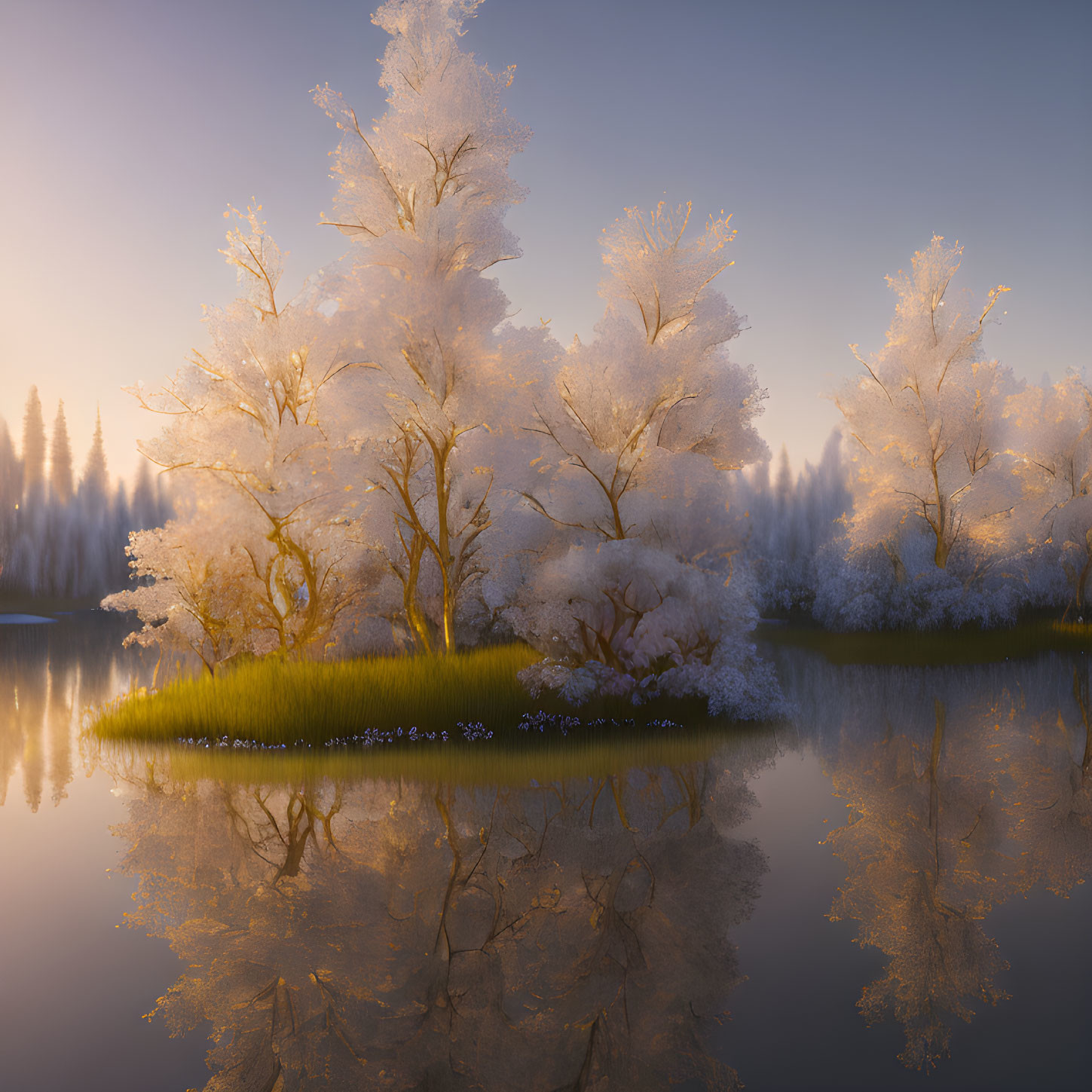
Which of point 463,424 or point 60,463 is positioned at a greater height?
point 60,463

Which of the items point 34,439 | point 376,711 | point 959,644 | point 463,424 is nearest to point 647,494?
point 463,424

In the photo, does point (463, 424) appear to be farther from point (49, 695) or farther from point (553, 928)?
point (49, 695)

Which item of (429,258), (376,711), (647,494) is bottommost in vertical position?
(376,711)

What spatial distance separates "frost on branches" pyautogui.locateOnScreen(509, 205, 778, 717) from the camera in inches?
594

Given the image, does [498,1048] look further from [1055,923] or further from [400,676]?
[400,676]

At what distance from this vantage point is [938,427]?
31.3 metres

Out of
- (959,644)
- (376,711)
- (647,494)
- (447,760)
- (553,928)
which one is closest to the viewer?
(553,928)

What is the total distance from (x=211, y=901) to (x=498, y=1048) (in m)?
3.06

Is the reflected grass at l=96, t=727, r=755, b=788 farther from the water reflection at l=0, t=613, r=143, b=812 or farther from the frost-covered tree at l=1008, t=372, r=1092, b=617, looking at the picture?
the frost-covered tree at l=1008, t=372, r=1092, b=617

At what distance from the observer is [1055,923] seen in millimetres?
5820

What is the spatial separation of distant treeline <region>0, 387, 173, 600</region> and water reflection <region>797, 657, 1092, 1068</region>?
245 feet

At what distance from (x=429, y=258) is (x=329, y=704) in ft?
29.8

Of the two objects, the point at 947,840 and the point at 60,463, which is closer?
the point at 947,840

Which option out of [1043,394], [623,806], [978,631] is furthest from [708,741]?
[1043,394]
